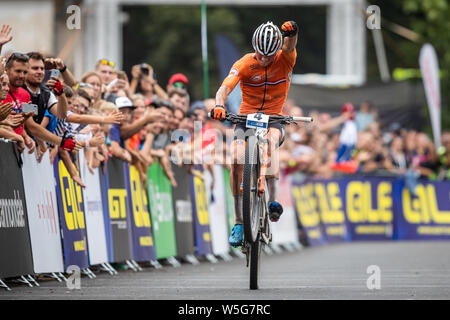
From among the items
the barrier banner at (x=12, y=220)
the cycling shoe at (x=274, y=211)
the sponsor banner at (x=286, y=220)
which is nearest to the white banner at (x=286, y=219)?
the sponsor banner at (x=286, y=220)

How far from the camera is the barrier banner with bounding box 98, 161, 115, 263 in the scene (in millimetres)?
13805

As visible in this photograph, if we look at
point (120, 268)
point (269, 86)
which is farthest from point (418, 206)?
point (269, 86)

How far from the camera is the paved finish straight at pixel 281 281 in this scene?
401 inches

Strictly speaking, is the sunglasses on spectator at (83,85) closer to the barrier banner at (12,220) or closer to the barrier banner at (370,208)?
the barrier banner at (12,220)

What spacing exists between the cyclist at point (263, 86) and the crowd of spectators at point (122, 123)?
62cm

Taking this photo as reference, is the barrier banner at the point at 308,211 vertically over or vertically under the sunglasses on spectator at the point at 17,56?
under

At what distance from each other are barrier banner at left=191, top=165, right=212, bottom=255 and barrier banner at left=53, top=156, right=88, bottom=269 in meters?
4.39

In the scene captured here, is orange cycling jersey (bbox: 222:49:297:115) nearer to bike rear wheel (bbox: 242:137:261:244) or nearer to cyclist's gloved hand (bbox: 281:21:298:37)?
cyclist's gloved hand (bbox: 281:21:298:37)

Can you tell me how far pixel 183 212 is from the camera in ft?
55.2

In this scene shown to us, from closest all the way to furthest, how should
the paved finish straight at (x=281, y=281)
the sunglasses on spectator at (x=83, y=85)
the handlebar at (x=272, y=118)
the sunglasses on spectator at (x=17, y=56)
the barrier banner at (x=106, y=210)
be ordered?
the paved finish straight at (x=281, y=281) < the handlebar at (x=272, y=118) < the sunglasses on spectator at (x=17, y=56) < the barrier banner at (x=106, y=210) < the sunglasses on spectator at (x=83, y=85)

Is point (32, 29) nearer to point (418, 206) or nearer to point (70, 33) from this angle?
point (70, 33)

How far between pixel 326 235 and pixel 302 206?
71.2 inches

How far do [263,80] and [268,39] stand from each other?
2.07 feet

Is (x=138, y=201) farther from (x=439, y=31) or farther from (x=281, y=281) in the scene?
(x=439, y=31)
